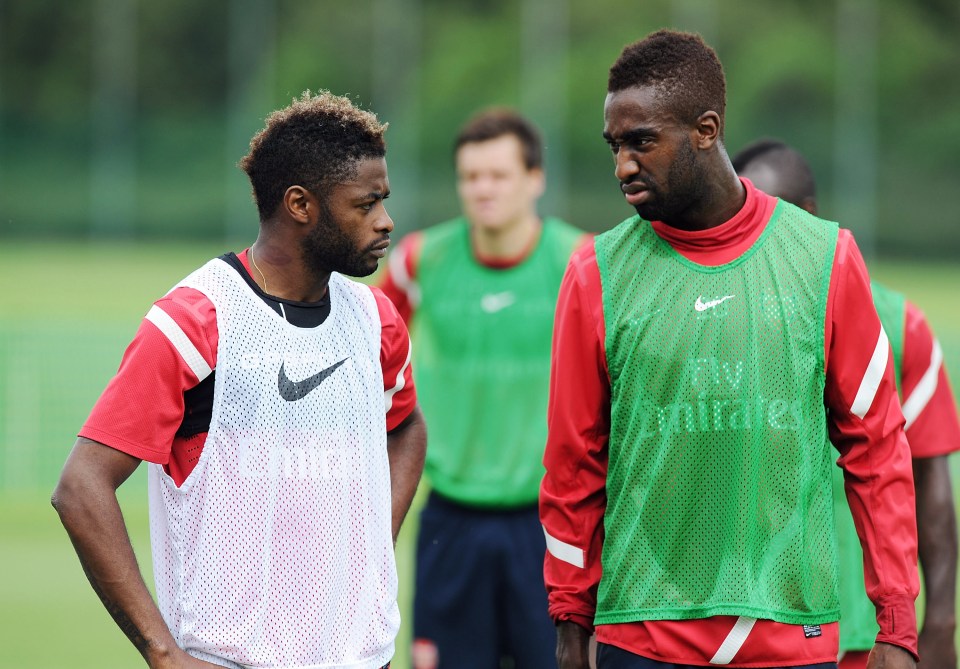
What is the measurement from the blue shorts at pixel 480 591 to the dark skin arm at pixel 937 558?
Answer: 6.38ft

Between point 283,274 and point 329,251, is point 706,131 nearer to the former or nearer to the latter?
point 329,251

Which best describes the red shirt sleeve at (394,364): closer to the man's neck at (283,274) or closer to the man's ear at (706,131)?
the man's neck at (283,274)

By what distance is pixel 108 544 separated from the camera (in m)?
3.52

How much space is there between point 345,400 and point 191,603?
0.64 m

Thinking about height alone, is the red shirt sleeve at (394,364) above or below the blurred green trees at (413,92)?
below

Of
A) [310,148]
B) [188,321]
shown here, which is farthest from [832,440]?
[188,321]

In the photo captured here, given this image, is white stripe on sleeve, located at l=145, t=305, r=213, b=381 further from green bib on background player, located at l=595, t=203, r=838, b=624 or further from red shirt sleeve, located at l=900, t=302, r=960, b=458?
red shirt sleeve, located at l=900, t=302, r=960, b=458

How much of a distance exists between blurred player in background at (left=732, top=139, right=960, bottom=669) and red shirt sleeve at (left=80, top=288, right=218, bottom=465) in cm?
224

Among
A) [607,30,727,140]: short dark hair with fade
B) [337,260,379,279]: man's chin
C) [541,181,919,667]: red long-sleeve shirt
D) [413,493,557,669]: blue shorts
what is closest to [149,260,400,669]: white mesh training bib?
[337,260,379,279]: man's chin

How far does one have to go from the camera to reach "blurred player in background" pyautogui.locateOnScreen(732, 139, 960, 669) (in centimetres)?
468

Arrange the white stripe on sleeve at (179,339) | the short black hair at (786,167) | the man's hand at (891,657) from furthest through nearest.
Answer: the short black hair at (786,167) → the man's hand at (891,657) → the white stripe on sleeve at (179,339)

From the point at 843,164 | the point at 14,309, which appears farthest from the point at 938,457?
the point at 843,164

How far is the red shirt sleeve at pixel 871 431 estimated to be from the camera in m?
3.79

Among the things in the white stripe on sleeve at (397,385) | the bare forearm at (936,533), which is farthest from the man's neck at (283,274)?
the bare forearm at (936,533)
